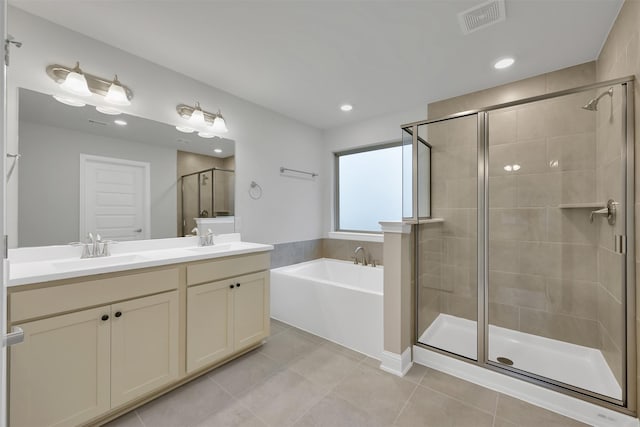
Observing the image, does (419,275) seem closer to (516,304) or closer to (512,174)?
(516,304)

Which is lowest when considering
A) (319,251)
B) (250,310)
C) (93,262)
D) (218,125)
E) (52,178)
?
(250,310)

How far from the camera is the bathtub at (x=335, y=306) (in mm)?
2285

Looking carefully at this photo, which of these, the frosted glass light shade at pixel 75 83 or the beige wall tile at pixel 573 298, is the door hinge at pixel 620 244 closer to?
the beige wall tile at pixel 573 298

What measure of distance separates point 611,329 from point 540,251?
715 mm

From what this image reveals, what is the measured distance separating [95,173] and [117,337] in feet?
3.80

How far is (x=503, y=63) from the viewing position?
86.0 inches

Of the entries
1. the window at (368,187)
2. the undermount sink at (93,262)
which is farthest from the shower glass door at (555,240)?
the undermount sink at (93,262)

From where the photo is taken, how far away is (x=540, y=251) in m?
2.36

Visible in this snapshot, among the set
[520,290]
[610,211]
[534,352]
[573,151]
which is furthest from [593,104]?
[534,352]

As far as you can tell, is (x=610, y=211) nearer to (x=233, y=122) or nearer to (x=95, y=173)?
(x=233, y=122)

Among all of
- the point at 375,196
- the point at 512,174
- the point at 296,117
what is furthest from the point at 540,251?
the point at 296,117

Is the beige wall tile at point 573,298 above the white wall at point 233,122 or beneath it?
beneath

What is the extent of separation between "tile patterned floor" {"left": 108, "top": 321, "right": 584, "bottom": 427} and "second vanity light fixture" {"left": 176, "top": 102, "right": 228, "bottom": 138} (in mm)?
2049

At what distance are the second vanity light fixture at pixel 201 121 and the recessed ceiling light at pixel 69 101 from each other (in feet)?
2.16
